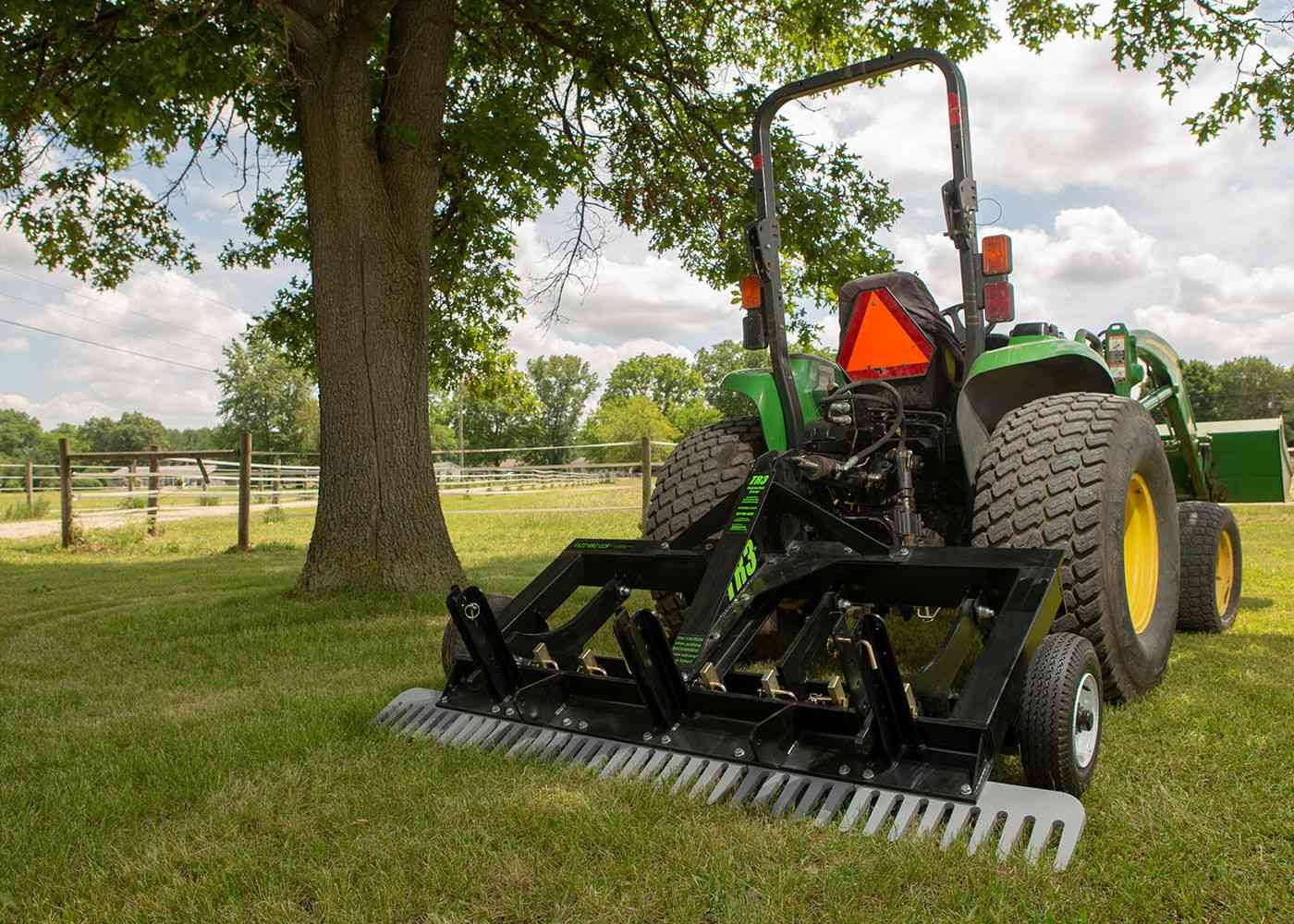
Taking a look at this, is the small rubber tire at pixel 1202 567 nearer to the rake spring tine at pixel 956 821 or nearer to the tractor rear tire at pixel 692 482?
the tractor rear tire at pixel 692 482

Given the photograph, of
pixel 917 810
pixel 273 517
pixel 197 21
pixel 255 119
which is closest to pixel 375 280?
pixel 197 21

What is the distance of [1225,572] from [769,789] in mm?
4229

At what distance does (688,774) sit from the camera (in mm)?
2689

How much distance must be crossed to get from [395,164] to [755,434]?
3.90 m

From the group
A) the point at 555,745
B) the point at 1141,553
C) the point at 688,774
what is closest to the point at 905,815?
the point at 688,774

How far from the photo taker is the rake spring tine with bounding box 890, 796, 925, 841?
7.68ft

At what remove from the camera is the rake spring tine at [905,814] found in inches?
92.2

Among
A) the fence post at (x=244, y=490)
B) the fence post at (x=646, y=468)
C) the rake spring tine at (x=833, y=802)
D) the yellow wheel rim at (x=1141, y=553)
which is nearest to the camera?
the rake spring tine at (x=833, y=802)

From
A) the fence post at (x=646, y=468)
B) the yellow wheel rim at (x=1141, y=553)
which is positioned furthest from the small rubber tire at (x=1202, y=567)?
the fence post at (x=646, y=468)

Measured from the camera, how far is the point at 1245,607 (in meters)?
6.27

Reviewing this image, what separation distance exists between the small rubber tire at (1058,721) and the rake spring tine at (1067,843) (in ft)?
0.91

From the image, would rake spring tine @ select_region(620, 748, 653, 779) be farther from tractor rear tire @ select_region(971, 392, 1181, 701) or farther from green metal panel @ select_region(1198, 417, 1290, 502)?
green metal panel @ select_region(1198, 417, 1290, 502)

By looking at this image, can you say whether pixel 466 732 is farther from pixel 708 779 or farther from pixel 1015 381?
pixel 1015 381

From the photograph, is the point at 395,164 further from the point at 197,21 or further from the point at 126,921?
the point at 126,921
